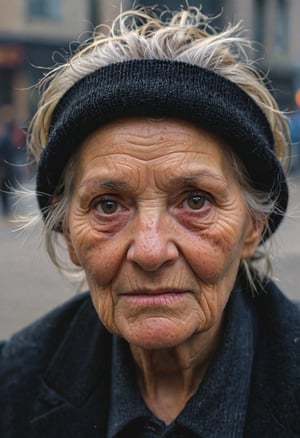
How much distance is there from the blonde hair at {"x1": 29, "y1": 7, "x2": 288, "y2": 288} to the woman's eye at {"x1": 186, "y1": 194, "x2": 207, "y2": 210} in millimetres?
140

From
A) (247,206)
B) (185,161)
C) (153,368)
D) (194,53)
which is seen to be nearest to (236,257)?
(247,206)

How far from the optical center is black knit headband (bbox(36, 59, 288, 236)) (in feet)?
5.06

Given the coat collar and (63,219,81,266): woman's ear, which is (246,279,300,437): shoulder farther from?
(63,219,81,266): woman's ear

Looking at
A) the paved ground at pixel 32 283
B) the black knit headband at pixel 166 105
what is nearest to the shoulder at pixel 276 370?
the black knit headband at pixel 166 105

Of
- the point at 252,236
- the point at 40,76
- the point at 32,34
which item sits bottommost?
the point at 32,34

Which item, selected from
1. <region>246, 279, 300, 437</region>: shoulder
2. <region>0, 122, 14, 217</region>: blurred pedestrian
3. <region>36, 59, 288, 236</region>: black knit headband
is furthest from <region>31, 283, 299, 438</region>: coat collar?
<region>0, 122, 14, 217</region>: blurred pedestrian

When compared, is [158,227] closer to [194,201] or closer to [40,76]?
[194,201]

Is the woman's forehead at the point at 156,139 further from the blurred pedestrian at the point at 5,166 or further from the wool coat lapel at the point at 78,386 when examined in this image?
the blurred pedestrian at the point at 5,166

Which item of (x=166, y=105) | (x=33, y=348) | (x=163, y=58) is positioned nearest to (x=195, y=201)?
(x=166, y=105)

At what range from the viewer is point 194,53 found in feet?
5.52

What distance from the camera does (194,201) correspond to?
1615 millimetres

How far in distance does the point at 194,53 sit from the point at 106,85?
0.89 ft

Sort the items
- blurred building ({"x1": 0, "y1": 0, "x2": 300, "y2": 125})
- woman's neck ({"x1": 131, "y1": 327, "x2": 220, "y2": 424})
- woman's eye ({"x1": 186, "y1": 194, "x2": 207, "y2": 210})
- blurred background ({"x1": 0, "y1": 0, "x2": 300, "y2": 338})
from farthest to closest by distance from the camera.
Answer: blurred building ({"x1": 0, "y1": 0, "x2": 300, "y2": 125}) → blurred background ({"x1": 0, "y1": 0, "x2": 300, "y2": 338}) → woman's neck ({"x1": 131, "y1": 327, "x2": 220, "y2": 424}) → woman's eye ({"x1": 186, "y1": 194, "x2": 207, "y2": 210})

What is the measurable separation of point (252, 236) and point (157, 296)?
406 mm
